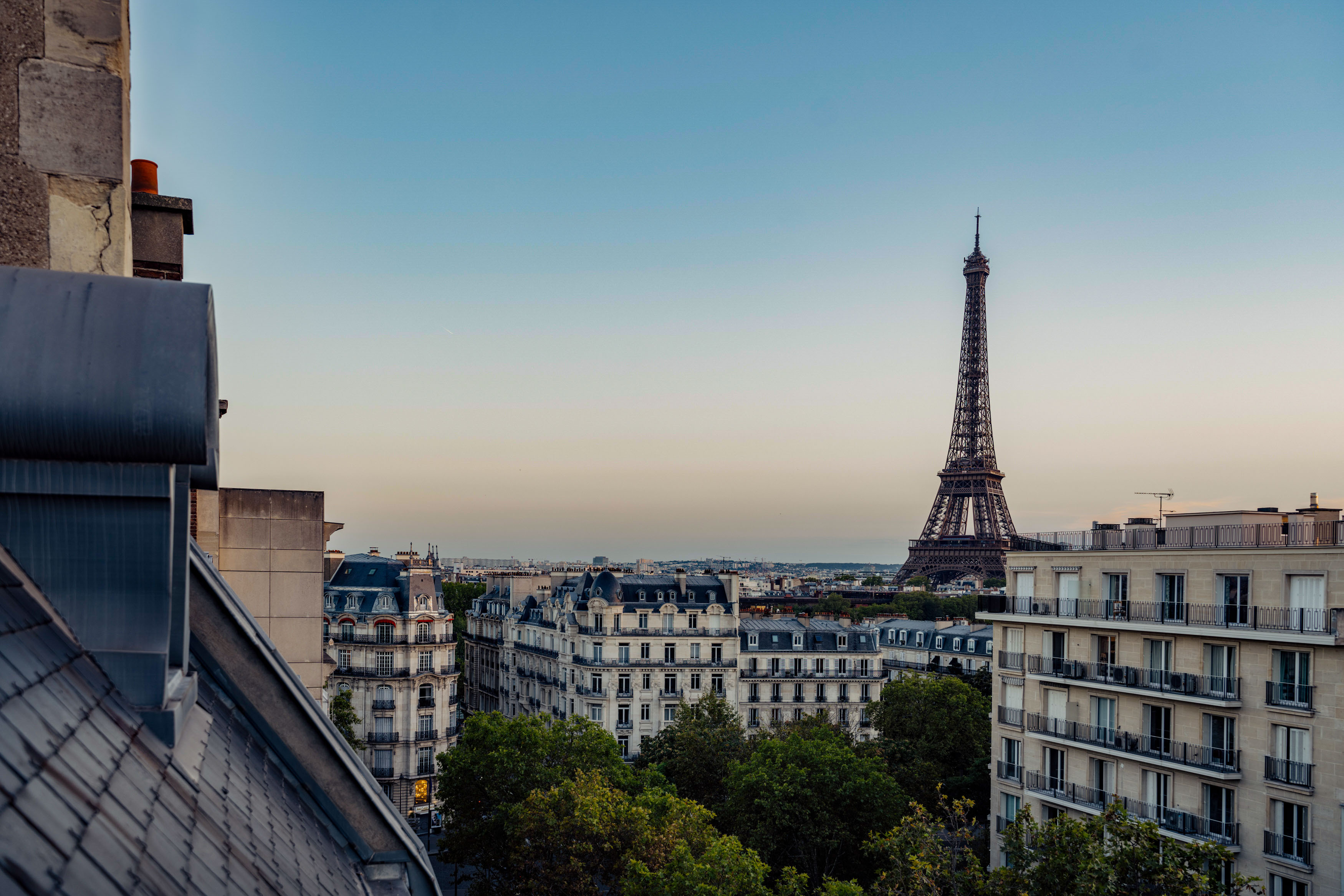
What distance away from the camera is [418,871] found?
577 cm

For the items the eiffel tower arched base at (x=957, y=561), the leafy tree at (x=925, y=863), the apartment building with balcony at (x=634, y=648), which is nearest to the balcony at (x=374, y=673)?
the apartment building with balcony at (x=634, y=648)

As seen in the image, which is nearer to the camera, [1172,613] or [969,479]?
[1172,613]

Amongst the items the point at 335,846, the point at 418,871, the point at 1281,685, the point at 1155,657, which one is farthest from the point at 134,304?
the point at 1155,657

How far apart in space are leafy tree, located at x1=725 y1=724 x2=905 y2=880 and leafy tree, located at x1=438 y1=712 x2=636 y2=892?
5.02m

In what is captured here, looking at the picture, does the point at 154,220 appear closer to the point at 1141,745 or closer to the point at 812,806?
the point at 1141,745

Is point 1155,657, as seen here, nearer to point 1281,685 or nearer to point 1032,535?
point 1281,685

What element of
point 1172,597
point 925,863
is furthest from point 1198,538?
point 925,863

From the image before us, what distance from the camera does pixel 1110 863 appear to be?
55.3 feet

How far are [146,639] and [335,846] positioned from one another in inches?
95.9

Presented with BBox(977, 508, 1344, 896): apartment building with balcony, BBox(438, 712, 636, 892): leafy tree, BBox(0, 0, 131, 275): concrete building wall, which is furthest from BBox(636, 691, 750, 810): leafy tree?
A: BBox(0, 0, 131, 275): concrete building wall

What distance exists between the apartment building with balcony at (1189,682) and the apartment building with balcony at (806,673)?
30.9 metres

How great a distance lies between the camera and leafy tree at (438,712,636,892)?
3225 cm

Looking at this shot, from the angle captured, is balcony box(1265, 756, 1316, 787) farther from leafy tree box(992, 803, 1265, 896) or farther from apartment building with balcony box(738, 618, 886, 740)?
apartment building with balcony box(738, 618, 886, 740)

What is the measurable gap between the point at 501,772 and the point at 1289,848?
77.7 ft
